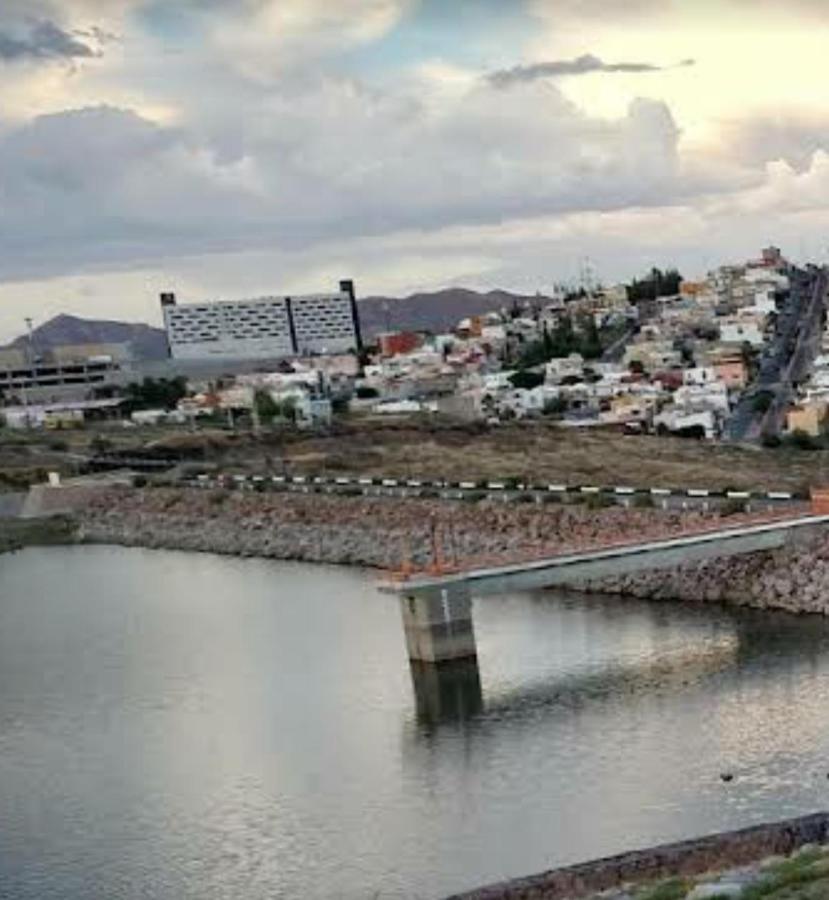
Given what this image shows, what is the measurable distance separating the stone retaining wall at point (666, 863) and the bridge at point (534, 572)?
13.4 meters

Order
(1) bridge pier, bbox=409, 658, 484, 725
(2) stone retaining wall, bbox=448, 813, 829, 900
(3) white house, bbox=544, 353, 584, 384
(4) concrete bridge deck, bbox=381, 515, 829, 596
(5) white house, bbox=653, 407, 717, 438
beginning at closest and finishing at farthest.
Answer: (2) stone retaining wall, bbox=448, 813, 829, 900
(1) bridge pier, bbox=409, 658, 484, 725
(4) concrete bridge deck, bbox=381, 515, 829, 596
(5) white house, bbox=653, 407, 717, 438
(3) white house, bbox=544, 353, 584, 384

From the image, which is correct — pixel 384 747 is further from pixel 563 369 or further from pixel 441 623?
pixel 563 369

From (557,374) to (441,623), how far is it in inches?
2741

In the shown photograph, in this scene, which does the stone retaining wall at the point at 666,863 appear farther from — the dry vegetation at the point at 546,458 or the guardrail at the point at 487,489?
the dry vegetation at the point at 546,458

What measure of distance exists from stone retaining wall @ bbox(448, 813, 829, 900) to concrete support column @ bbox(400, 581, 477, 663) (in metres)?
13.4

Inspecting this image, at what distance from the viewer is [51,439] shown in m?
86.6

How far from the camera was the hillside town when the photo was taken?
76000 mm

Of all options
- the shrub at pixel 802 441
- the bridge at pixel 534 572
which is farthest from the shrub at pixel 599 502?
the shrub at pixel 802 441

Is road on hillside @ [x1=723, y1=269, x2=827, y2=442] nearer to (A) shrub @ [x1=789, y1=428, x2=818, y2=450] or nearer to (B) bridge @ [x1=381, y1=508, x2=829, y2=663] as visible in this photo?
(A) shrub @ [x1=789, y1=428, x2=818, y2=450]

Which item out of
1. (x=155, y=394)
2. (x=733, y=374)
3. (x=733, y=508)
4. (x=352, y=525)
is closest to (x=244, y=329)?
(x=155, y=394)

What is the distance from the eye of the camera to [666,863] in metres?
13.6

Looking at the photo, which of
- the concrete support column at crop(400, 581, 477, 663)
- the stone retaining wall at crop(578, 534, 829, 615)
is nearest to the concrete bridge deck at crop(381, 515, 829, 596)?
the concrete support column at crop(400, 581, 477, 663)

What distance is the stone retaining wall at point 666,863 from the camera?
13359 millimetres

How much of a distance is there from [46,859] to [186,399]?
308 ft
